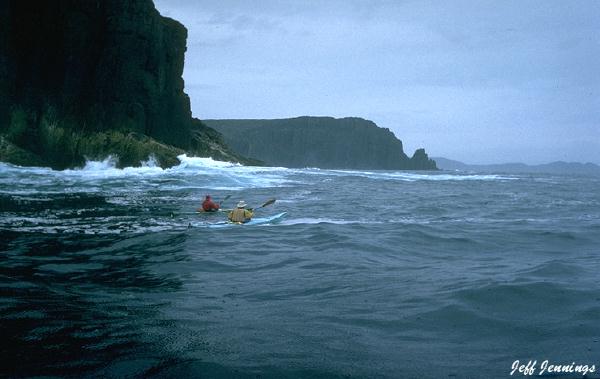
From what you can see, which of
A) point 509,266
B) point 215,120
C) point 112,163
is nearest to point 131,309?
point 509,266

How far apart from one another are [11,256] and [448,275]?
8243 millimetres

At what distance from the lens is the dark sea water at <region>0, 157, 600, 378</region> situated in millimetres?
4281

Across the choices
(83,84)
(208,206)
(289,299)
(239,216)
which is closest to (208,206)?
(208,206)

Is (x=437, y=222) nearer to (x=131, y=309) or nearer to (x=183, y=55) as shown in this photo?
(x=131, y=309)

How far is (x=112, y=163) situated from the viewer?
38219mm

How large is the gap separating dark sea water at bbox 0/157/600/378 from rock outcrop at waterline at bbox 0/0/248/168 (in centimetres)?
2413

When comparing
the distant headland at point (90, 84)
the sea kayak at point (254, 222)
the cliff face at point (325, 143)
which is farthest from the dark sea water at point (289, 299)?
the cliff face at point (325, 143)

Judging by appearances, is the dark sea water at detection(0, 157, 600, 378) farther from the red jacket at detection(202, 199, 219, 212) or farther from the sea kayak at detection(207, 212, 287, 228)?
the red jacket at detection(202, 199, 219, 212)
